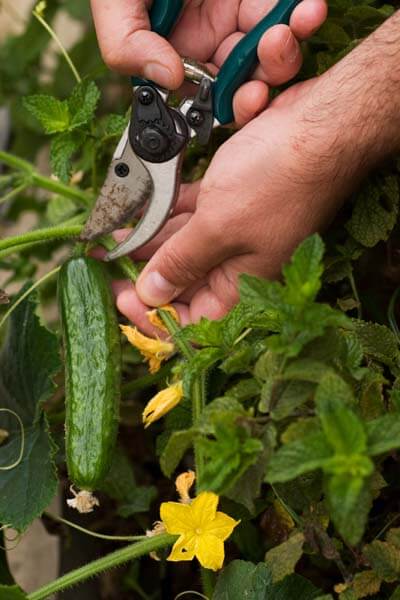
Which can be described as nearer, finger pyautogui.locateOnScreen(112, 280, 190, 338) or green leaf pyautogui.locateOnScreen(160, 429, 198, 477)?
green leaf pyautogui.locateOnScreen(160, 429, 198, 477)

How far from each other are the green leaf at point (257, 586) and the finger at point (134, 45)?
79cm

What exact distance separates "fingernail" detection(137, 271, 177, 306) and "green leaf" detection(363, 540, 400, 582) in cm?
61

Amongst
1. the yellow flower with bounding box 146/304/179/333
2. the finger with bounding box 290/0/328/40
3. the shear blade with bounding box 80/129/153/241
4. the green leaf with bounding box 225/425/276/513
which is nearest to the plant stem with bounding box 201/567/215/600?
the green leaf with bounding box 225/425/276/513

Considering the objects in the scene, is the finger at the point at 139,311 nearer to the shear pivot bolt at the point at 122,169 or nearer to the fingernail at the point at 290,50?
the shear pivot bolt at the point at 122,169

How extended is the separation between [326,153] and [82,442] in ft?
2.02

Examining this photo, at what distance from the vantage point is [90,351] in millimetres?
1793

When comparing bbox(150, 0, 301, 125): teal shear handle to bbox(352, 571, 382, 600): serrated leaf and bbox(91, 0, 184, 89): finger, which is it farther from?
bbox(352, 571, 382, 600): serrated leaf

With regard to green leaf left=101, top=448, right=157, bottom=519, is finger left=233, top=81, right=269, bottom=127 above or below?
above

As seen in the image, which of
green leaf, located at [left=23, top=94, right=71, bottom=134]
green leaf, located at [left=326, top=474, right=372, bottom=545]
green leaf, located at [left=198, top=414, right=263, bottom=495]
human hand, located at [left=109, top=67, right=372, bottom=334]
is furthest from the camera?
green leaf, located at [left=23, top=94, right=71, bottom=134]

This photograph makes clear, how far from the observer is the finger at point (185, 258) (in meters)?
1.67

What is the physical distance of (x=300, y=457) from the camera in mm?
1133

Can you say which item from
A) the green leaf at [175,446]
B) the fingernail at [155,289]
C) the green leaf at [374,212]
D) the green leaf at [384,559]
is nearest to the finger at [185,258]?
the fingernail at [155,289]

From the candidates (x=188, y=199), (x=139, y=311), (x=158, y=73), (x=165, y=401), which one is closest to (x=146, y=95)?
(x=158, y=73)

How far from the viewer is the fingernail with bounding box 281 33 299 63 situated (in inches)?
66.2
